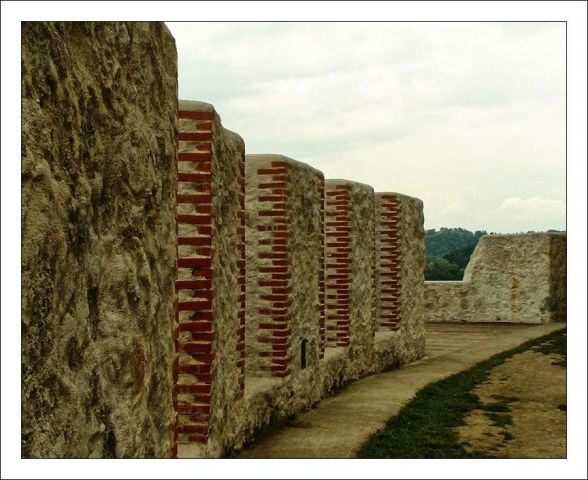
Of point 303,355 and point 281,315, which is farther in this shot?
point 303,355

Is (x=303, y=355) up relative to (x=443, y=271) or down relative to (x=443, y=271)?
up

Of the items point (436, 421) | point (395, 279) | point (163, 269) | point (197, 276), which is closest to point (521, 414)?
point (436, 421)

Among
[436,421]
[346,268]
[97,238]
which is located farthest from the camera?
[346,268]

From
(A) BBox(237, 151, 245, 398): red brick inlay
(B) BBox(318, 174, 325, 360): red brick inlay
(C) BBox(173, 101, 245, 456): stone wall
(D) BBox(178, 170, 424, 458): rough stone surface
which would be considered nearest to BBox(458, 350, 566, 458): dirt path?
(D) BBox(178, 170, 424, 458): rough stone surface

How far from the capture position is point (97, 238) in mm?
3027

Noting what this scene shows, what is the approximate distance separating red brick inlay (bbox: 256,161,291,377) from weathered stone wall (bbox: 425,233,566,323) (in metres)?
13.6

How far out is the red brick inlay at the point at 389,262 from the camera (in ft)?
38.7

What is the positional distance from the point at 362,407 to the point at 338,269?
2.17m

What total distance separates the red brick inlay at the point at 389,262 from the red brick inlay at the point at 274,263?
4566 millimetres

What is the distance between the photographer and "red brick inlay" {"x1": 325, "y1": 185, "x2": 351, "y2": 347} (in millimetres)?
9742

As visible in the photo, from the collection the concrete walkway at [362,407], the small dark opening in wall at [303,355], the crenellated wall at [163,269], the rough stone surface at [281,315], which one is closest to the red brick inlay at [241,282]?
the crenellated wall at [163,269]

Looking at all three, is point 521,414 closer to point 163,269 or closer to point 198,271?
point 198,271

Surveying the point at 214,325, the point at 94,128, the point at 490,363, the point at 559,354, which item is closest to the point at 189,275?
the point at 214,325

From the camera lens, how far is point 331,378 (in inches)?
358
